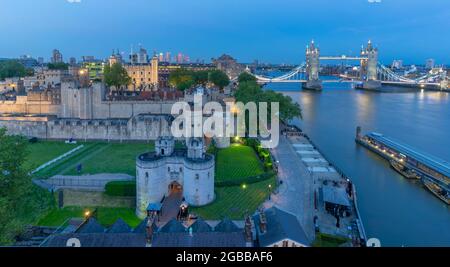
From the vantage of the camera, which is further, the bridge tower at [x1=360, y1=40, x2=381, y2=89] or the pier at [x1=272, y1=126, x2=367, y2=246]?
the bridge tower at [x1=360, y1=40, x2=381, y2=89]

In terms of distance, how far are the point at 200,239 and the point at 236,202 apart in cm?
562

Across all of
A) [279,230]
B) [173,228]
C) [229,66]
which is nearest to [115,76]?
[173,228]

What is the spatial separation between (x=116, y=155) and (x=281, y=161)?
933 centimetres

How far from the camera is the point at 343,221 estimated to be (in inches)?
535

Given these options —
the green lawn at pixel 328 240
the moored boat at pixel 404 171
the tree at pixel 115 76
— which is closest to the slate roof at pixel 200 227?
the green lawn at pixel 328 240

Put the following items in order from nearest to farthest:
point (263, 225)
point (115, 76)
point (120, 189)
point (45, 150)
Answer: point (263, 225) < point (120, 189) < point (45, 150) < point (115, 76)

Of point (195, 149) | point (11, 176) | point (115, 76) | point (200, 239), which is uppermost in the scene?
point (115, 76)

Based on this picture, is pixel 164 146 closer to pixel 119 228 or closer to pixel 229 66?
pixel 119 228

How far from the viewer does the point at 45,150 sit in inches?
901

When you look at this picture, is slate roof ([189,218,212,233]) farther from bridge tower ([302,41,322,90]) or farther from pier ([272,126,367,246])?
bridge tower ([302,41,322,90])

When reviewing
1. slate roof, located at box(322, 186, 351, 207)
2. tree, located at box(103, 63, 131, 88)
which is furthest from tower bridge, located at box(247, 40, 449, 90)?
slate roof, located at box(322, 186, 351, 207)

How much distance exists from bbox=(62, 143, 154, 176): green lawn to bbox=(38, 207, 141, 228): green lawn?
3556 mm

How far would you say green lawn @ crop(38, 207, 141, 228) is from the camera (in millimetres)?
13414
